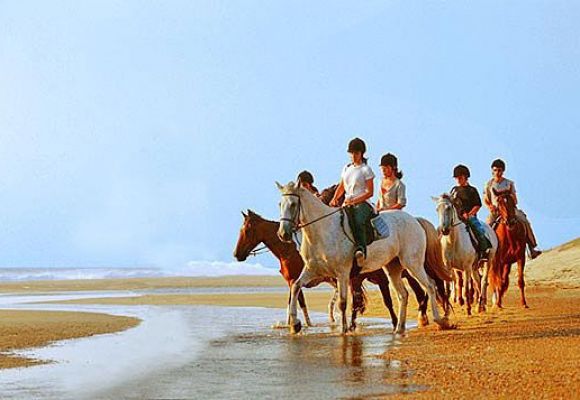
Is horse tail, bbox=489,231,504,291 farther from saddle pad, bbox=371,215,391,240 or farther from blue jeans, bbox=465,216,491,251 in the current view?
saddle pad, bbox=371,215,391,240

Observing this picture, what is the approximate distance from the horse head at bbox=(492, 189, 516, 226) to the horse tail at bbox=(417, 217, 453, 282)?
4085 millimetres

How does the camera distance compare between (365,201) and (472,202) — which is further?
(472,202)

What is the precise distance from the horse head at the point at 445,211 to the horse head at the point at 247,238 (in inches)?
132

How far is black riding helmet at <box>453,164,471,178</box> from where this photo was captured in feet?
54.7

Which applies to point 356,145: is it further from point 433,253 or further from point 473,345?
point 473,345

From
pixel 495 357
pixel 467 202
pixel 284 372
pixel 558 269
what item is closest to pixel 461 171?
pixel 467 202

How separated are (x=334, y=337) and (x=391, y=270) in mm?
1795

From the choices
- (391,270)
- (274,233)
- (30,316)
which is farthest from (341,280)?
(30,316)

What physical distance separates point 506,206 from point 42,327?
9.55m

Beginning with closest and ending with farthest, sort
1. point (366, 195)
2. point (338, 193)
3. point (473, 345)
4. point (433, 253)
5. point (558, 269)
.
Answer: point (473, 345) → point (366, 195) → point (338, 193) → point (433, 253) → point (558, 269)

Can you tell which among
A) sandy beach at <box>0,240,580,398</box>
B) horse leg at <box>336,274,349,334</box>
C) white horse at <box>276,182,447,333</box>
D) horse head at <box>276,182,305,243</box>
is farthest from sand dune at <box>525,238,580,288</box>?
horse head at <box>276,182,305,243</box>

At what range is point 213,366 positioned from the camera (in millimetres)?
9461

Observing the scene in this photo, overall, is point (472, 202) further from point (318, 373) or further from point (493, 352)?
point (318, 373)

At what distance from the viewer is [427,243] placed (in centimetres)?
1432
